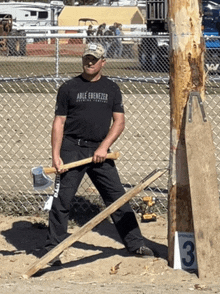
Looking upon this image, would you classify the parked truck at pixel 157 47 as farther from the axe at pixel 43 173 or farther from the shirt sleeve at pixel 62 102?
the axe at pixel 43 173

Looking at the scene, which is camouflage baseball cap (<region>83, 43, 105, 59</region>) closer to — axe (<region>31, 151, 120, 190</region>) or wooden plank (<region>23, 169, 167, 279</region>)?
axe (<region>31, 151, 120, 190</region>)

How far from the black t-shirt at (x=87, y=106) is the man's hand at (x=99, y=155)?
0.16 m

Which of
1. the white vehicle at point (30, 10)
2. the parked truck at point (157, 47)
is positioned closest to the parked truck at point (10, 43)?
the parked truck at point (157, 47)

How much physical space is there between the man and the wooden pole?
1.59ft

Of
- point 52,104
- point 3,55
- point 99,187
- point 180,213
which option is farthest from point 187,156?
point 3,55

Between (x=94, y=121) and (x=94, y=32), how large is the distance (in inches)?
1003

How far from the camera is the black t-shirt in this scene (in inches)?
221

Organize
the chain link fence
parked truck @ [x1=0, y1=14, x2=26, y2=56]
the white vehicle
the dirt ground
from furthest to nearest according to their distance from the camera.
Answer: the white vehicle < parked truck @ [x1=0, y1=14, x2=26, y2=56] < the chain link fence < the dirt ground

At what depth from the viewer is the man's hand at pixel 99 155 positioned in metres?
5.55

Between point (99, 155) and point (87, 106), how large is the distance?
0.40m

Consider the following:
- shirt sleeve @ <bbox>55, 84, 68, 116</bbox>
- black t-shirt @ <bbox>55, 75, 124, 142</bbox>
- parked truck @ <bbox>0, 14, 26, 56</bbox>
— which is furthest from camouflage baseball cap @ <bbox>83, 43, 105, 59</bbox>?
parked truck @ <bbox>0, 14, 26, 56</bbox>

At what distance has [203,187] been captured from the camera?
5.34m

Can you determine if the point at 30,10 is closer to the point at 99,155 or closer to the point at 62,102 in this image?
the point at 62,102

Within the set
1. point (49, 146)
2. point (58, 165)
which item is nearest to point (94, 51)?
point (58, 165)
